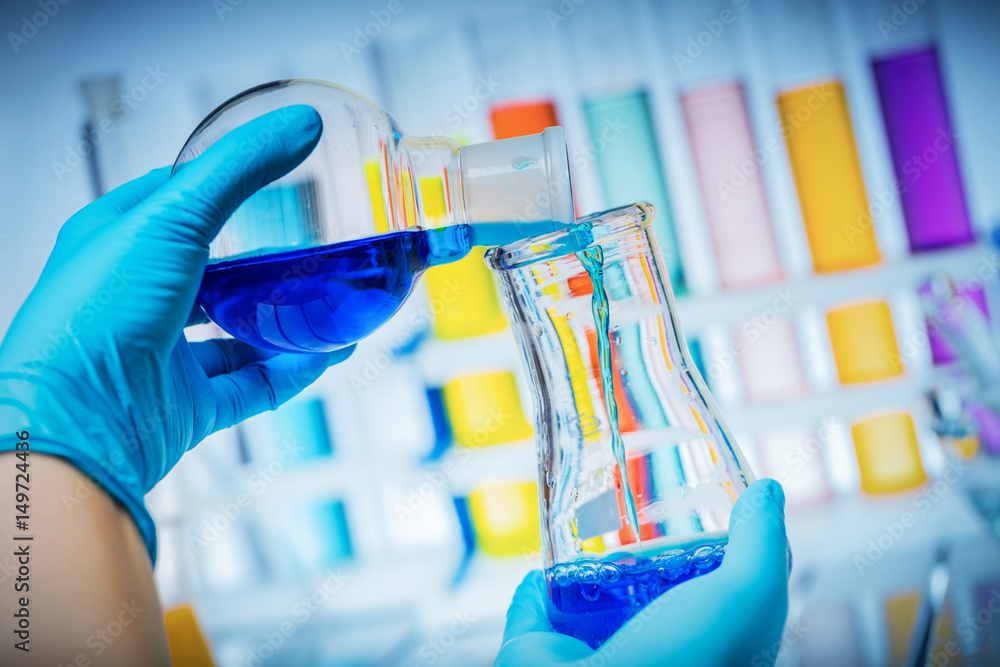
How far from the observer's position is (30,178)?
4.83ft

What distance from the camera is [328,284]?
0.52 m

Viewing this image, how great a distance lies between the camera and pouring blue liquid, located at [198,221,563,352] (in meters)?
0.51

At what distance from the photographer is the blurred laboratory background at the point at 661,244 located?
3.99 feet

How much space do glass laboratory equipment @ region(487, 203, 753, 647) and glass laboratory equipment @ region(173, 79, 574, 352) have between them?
67 mm

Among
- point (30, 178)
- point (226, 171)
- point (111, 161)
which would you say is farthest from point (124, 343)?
point (30, 178)
